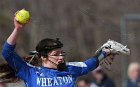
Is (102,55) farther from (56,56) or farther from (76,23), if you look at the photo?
(76,23)

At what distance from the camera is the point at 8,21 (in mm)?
21250

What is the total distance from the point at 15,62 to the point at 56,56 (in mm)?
501

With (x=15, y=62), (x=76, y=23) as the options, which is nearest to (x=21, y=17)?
(x=15, y=62)

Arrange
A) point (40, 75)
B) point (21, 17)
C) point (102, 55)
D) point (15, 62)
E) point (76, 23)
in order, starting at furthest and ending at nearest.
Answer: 1. point (76, 23)
2. point (102, 55)
3. point (40, 75)
4. point (15, 62)
5. point (21, 17)

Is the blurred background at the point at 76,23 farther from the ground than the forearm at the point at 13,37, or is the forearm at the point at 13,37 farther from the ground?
the forearm at the point at 13,37

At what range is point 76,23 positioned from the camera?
24.2m

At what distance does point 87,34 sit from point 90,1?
1.18 meters

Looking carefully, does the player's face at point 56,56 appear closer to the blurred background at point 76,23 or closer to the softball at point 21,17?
the softball at point 21,17

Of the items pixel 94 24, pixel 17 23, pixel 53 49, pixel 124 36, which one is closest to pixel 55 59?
pixel 53 49

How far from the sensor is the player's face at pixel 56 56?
29.4 ft

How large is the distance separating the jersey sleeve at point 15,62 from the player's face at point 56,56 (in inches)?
11.0

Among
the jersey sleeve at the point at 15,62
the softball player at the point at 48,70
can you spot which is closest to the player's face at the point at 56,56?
the softball player at the point at 48,70

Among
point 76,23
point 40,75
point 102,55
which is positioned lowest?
point 76,23

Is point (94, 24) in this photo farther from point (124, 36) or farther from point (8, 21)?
point (124, 36)
